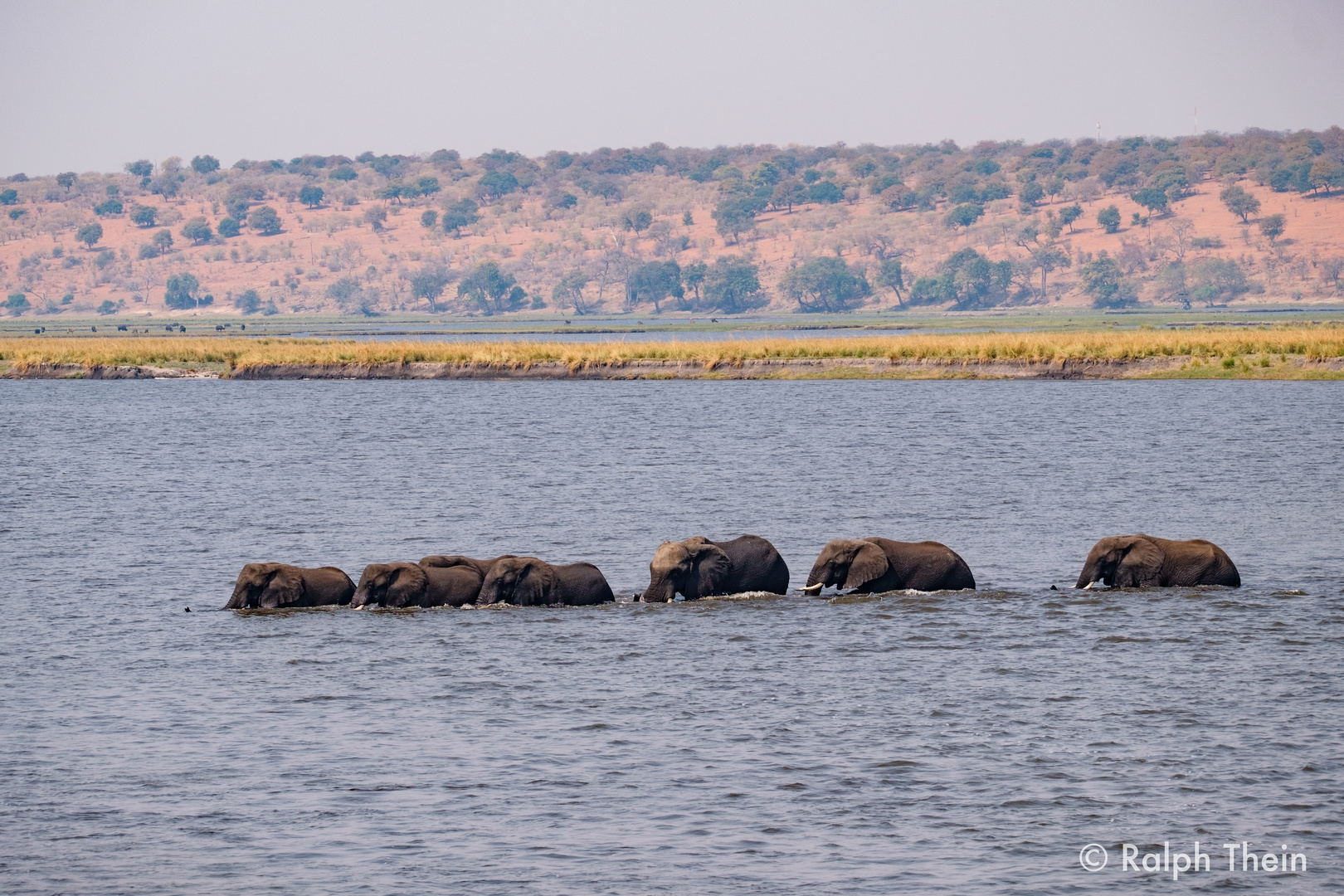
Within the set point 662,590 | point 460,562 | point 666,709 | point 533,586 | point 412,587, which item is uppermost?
point 460,562

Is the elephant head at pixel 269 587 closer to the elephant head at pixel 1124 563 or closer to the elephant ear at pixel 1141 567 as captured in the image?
the elephant head at pixel 1124 563

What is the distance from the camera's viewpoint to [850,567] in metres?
24.4

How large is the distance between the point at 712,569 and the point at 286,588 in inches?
248

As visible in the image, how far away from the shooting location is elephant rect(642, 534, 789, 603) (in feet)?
78.1

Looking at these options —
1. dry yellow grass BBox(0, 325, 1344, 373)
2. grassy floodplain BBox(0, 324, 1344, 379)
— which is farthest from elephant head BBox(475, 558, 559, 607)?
dry yellow grass BBox(0, 325, 1344, 373)

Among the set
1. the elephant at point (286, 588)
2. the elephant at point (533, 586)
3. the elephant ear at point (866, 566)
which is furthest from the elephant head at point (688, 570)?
the elephant at point (286, 588)

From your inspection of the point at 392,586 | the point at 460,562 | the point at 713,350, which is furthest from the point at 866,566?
the point at 713,350

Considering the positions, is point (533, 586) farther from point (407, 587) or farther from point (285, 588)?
point (285, 588)

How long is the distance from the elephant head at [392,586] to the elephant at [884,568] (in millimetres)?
5861

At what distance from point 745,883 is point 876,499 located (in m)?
26.1

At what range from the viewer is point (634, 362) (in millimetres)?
89562

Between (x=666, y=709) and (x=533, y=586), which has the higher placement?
(x=533, y=586)

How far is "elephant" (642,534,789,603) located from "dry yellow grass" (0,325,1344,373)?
60.6m

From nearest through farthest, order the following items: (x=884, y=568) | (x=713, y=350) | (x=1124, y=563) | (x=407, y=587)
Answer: (x=407, y=587), (x=884, y=568), (x=1124, y=563), (x=713, y=350)
